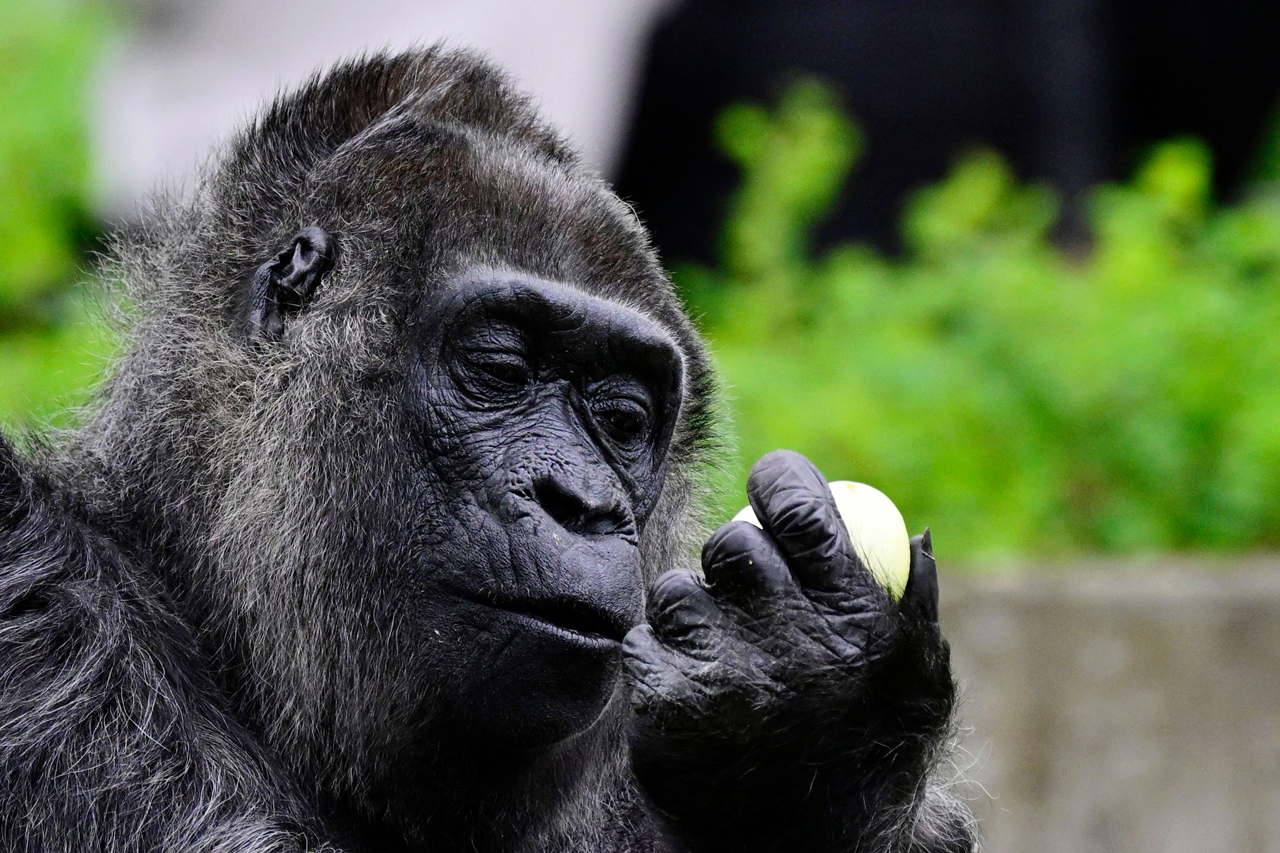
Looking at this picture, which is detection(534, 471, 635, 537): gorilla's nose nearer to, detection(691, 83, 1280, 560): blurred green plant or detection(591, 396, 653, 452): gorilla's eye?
detection(591, 396, 653, 452): gorilla's eye

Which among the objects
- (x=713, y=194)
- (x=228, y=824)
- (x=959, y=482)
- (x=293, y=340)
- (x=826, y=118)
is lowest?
(x=713, y=194)

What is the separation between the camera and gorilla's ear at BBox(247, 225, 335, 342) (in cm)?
378

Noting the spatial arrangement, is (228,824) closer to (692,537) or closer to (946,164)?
(692,537)

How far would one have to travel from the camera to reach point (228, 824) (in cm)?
322

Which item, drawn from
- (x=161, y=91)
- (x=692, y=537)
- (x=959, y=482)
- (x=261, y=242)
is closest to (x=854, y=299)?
(x=959, y=482)

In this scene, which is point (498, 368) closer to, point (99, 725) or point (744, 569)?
point (744, 569)

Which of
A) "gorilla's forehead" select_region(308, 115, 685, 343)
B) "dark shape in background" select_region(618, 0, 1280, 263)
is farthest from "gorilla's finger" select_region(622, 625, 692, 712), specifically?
"dark shape in background" select_region(618, 0, 1280, 263)

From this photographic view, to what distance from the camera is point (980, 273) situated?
796cm

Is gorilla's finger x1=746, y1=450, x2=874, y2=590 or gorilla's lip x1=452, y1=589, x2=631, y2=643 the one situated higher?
gorilla's finger x1=746, y1=450, x2=874, y2=590

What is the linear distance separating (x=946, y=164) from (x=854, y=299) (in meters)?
4.93

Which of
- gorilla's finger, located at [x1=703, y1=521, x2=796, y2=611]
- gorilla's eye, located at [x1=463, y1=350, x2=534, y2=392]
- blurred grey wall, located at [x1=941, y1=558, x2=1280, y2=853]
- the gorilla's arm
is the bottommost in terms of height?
blurred grey wall, located at [x1=941, y1=558, x2=1280, y2=853]

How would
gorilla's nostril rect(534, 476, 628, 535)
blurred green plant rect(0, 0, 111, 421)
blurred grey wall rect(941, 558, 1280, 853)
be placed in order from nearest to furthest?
1. gorilla's nostril rect(534, 476, 628, 535)
2. blurred grey wall rect(941, 558, 1280, 853)
3. blurred green plant rect(0, 0, 111, 421)

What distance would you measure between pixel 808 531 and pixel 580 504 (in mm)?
501

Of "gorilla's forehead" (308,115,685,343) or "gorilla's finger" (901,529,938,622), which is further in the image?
"gorilla's forehead" (308,115,685,343)
